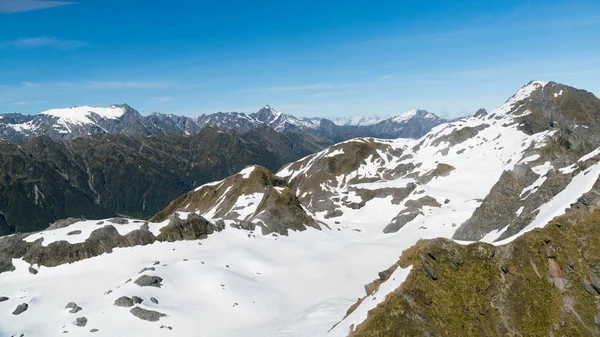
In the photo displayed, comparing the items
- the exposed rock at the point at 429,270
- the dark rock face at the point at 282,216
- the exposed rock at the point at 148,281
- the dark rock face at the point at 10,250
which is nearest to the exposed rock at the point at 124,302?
the exposed rock at the point at 148,281

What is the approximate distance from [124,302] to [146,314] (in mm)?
4370

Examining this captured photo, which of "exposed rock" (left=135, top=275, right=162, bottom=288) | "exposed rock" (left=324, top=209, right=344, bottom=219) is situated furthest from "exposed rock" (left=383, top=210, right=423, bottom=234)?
"exposed rock" (left=135, top=275, right=162, bottom=288)

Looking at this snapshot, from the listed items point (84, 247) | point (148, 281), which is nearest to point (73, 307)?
point (148, 281)

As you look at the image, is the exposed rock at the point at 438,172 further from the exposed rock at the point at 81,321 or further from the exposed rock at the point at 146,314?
the exposed rock at the point at 81,321

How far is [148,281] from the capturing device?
6319 cm

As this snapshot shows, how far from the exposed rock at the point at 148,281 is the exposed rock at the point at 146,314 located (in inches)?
298

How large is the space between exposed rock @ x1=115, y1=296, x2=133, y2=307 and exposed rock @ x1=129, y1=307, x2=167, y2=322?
1436 millimetres

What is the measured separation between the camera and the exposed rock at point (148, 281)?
62.6 metres

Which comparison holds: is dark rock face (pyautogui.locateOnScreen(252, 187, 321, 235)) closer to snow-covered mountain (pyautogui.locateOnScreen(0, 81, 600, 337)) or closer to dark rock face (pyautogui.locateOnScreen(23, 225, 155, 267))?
snow-covered mountain (pyautogui.locateOnScreen(0, 81, 600, 337))

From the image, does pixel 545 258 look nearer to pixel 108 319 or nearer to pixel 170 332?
pixel 170 332

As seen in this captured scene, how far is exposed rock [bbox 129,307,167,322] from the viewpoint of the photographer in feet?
179

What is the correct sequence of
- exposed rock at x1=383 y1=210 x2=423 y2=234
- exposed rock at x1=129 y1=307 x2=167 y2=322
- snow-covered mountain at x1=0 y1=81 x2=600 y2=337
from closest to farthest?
snow-covered mountain at x1=0 y1=81 x2=600 y2=337 → exposed rock at x1=129 y1=307 x2=167 y2=322 → exposed rock at x1=383 y1=210 x2=423 y2=234

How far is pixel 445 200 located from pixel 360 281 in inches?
3186

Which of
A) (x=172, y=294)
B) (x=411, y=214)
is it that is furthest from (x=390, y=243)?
(x=172, y=294)
